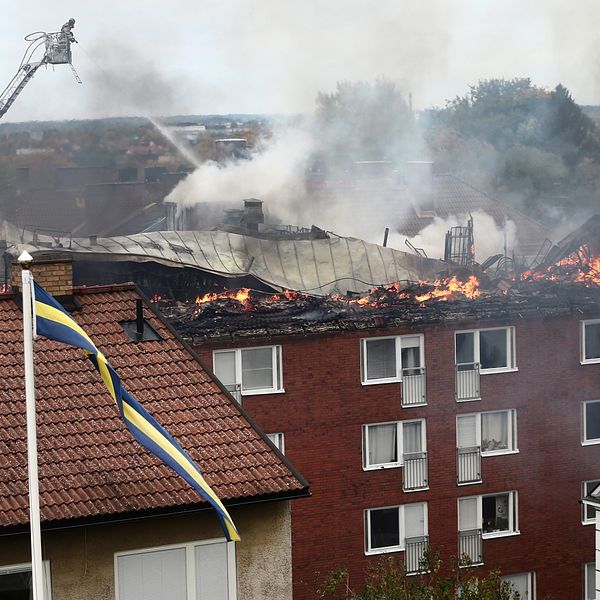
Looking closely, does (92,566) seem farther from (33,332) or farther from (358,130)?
(358,130)

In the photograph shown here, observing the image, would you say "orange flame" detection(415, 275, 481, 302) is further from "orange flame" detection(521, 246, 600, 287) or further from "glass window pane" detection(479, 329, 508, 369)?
"glass window pane" detection(479, 329, 508, 369)

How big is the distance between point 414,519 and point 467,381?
3.00m

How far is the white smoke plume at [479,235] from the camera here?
5350 cm

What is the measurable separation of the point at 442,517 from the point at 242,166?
93.1 ft

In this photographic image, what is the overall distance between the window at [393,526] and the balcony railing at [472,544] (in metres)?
0.86

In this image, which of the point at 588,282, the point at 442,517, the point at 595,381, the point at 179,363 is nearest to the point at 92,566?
the point at 179,363

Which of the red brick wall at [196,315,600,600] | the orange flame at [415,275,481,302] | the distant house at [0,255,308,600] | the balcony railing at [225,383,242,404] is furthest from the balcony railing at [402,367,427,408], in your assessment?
the distant house at [0,255,308,600]

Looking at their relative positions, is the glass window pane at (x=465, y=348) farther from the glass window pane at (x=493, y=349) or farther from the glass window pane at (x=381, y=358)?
the glass window pane at (x=381, y=358)

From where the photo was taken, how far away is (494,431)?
30.2 meters

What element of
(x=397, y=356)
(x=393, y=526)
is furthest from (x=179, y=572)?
(x=393, y=526)

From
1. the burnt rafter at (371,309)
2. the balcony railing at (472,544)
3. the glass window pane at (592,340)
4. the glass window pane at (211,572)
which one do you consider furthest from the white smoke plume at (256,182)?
the glass window pane at (211,572)

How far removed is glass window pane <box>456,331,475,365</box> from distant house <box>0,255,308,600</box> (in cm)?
1573

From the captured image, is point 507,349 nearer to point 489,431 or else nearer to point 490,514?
point 489,431

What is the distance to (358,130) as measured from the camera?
64312 mm
